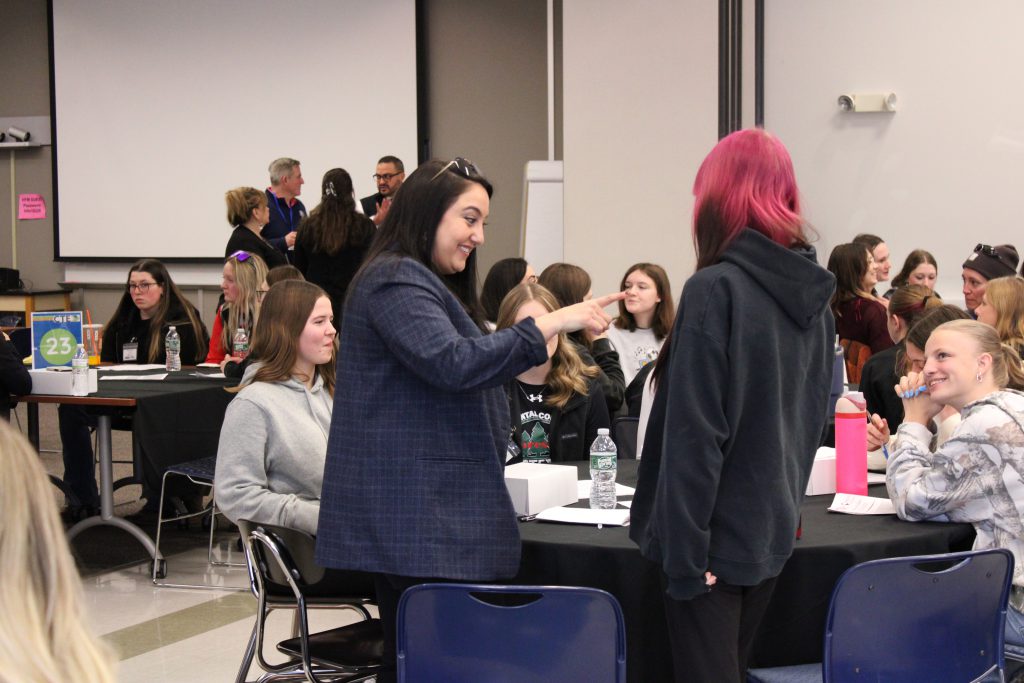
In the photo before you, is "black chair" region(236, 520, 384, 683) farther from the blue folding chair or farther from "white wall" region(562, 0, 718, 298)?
"white wall" region(562, 0, 718, 298)

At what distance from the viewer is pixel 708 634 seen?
2.07 meters

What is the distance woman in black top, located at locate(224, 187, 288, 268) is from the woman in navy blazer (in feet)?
16.3

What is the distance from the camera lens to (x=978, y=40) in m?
6.97

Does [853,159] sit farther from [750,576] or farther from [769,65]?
[750,576]

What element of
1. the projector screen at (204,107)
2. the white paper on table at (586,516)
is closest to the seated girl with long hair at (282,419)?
the white paper on table at (586,516)

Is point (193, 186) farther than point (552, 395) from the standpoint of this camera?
Yes

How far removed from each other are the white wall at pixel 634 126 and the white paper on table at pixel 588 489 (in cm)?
418

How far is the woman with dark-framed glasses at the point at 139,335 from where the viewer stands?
6.04 m

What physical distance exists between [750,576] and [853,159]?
570 cm

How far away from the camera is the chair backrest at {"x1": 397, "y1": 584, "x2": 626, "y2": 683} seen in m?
2.18

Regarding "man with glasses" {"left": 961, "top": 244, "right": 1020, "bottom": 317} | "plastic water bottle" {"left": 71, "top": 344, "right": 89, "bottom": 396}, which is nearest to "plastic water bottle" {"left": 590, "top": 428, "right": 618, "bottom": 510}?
"plastic water bottle" {"left": 71, "top": 344, "right": 89, "bottom": 396}

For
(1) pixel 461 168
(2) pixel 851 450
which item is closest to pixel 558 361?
(2) pixel 851 450

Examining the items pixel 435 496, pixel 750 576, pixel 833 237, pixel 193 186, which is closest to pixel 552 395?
pixel 435 496

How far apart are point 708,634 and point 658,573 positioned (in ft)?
1.51
